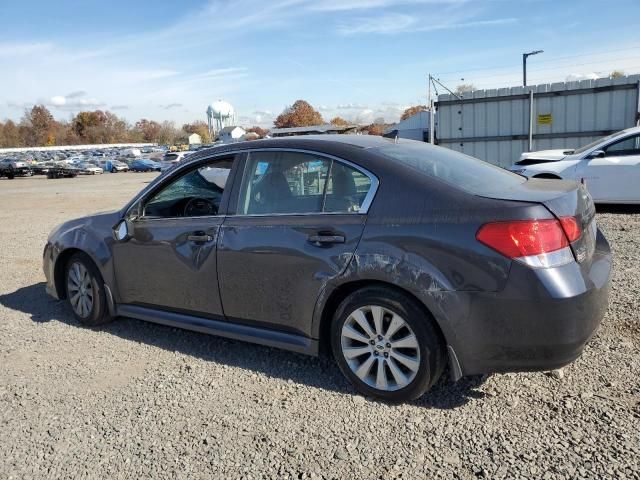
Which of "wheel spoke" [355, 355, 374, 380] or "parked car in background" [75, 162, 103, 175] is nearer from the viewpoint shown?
"wheel spoke" [355, 355, 374, 380]

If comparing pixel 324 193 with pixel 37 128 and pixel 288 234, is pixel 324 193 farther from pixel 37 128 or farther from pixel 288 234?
pixel 37 128

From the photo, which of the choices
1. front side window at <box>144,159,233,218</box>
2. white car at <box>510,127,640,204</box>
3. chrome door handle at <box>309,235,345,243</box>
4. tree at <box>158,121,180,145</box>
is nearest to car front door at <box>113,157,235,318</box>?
front side window at <box>144,159,233,218</box>

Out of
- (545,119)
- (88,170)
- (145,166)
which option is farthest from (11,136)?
(545,119)

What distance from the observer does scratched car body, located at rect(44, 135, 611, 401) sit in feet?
9.67

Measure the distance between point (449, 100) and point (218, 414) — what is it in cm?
1441

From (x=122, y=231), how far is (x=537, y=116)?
13.2 m

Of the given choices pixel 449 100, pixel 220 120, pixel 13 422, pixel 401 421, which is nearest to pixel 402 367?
pixel 401 421

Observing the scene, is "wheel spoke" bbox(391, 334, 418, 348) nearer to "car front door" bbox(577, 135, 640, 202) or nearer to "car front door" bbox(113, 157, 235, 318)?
"car front door" bbox(113, 157, 235, 318)

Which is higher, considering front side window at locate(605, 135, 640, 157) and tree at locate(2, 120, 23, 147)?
tree at locate(2, 120, 23, 147)

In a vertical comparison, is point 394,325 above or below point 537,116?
below

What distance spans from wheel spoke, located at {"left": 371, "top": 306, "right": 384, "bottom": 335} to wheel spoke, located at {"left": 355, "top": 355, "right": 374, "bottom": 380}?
0.61 feet

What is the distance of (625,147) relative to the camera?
9734mm

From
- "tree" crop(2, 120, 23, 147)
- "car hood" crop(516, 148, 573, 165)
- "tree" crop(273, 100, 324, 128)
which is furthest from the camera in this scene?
"tree" crop(2, 120, 23, 147)

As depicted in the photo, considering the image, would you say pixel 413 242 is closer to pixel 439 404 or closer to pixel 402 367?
pixel 402 367
